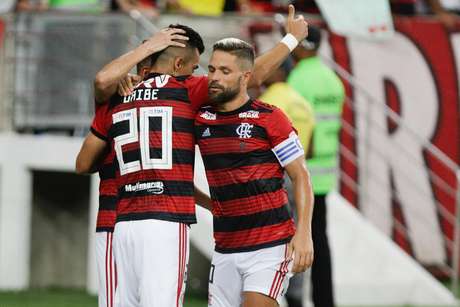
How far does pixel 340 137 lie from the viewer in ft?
48.0

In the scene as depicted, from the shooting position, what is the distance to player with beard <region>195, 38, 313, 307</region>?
25.1 ft

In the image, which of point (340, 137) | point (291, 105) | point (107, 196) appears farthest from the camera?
point (340, 137)

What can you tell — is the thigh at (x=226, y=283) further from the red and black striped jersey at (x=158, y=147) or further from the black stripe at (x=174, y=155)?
the black stripe at (x=174, y=155)

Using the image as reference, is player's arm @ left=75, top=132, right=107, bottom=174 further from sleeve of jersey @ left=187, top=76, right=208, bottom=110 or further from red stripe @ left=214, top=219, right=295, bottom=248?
red stripe @ left=214, top=219, right=295, bottom=248

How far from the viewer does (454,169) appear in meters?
14.1

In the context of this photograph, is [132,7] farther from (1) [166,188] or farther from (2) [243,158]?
(1) [166,188]

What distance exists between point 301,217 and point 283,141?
47cm

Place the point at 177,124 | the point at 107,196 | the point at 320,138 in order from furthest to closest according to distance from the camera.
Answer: the point at 320,138, the point at 107,196, the point at 177,124

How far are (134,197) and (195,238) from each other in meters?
5.40

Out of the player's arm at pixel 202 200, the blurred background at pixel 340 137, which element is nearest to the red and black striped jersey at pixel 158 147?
the player's arm at pixel 202 200

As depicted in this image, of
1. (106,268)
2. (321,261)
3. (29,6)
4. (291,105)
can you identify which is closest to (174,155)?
(106,268)

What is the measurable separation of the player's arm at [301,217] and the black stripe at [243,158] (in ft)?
0.45

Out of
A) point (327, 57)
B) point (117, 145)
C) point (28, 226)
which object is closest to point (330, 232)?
point (327, 57)

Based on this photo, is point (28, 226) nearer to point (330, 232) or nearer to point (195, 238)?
point (195, 238)
